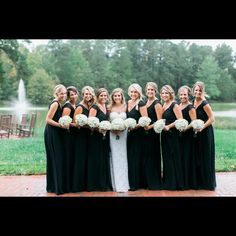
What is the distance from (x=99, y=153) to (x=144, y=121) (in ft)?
3.33

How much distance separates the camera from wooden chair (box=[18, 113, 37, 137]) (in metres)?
11.0

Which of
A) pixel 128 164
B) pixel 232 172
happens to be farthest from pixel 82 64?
pixel 232 172

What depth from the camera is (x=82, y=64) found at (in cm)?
1140

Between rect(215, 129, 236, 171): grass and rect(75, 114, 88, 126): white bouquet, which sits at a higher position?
rect(75, 114, 88, 126): white bouquet

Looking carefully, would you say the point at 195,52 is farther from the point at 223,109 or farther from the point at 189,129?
the point at 189,129

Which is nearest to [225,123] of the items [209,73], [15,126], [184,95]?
[209,73]

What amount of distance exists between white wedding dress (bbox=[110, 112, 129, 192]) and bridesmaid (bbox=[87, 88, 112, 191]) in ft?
0.38

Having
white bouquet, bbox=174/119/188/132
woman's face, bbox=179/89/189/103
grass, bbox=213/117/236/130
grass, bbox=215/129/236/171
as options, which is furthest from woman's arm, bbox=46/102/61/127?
grass, bbox=215/129/236/171

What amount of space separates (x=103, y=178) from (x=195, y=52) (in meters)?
4.12

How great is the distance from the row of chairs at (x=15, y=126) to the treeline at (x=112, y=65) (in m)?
0.44

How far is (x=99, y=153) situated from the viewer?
8.91m

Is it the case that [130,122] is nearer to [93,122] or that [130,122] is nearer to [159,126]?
[159,126]

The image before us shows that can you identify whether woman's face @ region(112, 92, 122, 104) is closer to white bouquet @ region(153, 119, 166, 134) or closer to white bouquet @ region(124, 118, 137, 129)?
white bouquet @ region(124, 118, 137, 129)

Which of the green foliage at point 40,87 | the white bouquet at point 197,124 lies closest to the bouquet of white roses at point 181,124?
the white bouquet at point 197,124
